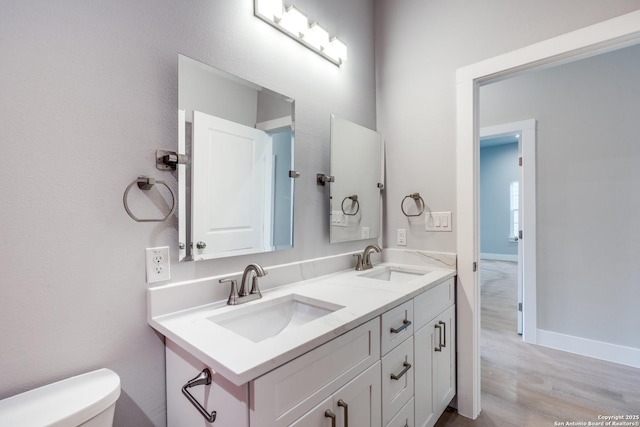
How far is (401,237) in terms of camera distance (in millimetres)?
2047

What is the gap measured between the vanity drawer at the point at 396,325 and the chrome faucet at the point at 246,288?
51 cm

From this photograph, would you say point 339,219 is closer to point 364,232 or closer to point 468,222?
point 364,232

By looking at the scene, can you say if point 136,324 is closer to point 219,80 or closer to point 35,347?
point 35,347

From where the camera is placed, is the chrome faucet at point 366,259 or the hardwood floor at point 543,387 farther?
the chrome faucet at point 366,259

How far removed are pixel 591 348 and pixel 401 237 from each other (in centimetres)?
190

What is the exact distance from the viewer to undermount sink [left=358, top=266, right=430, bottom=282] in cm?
185

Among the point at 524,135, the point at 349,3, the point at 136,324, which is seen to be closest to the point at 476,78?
the point at 349,3

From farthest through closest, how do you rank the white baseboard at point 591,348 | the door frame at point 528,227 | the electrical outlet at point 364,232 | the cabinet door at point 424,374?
the door frame at point 528,227, the white baseboard at point 591,348, the electrical outlet at point 364,232, the cabinet door at point 424,374

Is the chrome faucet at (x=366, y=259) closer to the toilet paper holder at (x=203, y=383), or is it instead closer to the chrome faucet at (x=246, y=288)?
the chrome faucet at (x=246, y=288)


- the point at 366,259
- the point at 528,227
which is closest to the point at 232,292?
the point at 366,259

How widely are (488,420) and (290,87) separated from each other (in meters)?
2.12

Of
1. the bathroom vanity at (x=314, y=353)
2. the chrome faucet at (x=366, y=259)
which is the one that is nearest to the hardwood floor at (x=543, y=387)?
the bathroom vanity at (x=314, y=353)

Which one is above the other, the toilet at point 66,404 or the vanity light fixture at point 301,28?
the vanity light fixture at point 301,28

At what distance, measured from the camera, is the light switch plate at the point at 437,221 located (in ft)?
6.01
